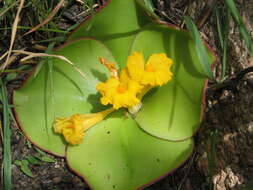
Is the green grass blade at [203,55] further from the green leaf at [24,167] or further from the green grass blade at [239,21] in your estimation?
the green leaf at [24,167]

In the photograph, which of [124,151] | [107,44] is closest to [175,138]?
Result: [124,151]

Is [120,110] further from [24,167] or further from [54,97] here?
[24,167]

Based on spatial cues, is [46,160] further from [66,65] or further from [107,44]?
[107,44]

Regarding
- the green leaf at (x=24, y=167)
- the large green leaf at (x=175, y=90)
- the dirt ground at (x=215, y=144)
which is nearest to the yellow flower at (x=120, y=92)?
the large green leaf at (x=175, y=90)

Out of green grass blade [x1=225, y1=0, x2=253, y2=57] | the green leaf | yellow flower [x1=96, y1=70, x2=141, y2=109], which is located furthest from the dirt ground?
yellow flower [x1=96, y1=70, x2=141, y2=109]

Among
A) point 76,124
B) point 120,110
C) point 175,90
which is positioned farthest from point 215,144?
point 76,124

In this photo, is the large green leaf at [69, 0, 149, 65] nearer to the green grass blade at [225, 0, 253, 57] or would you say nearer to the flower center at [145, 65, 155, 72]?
the flower center at [145, 65, 155, 72]

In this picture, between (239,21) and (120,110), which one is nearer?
(239,21)
